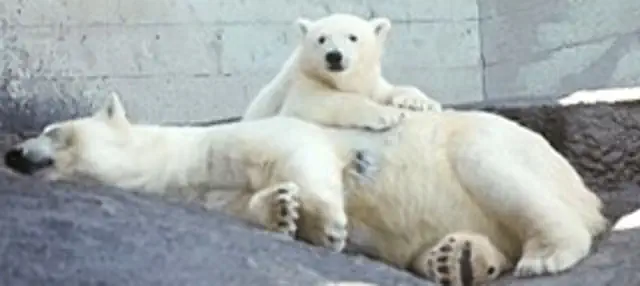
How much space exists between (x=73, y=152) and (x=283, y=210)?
457 millimetres

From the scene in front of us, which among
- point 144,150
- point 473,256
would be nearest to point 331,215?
point 473,256

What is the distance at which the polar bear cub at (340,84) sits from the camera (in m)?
2.52

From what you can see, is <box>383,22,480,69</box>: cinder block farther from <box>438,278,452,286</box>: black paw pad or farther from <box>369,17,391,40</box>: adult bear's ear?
<box>438,278,452,286</box>: black paw pad

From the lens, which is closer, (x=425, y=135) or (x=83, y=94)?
(x=425, y=135)

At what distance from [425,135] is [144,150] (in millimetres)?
528

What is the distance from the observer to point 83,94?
338cm

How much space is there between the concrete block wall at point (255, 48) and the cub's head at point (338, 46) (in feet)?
2.79

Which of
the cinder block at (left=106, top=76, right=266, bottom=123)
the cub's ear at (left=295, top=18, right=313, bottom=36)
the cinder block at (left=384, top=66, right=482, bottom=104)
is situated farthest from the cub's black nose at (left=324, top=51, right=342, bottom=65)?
the cinder block at (left=384, top=66, right=482, bottom=104)

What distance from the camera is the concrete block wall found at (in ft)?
Result: 11.1

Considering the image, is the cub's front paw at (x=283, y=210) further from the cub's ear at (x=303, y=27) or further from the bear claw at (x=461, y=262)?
the cub's ear at (x=303, y=27)

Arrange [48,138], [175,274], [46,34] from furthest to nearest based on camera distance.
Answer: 1. [46,34]
2. [48,138]
3. [175,274]

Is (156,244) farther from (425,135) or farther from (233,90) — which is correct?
(233,90)

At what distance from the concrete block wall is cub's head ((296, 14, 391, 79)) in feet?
2.79

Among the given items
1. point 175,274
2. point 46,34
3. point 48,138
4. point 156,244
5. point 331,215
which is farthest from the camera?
point 46,34
